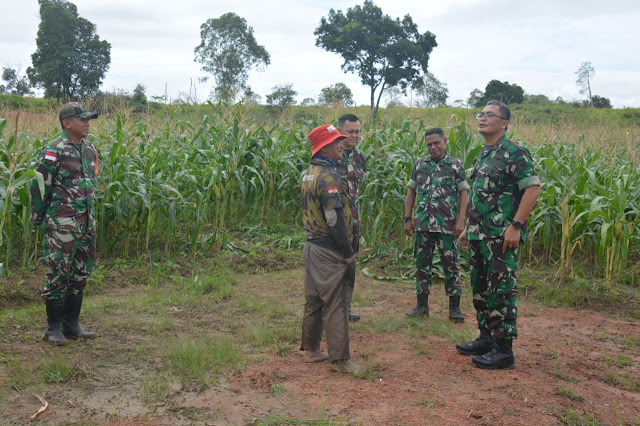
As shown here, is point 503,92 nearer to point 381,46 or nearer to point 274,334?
point 381,46

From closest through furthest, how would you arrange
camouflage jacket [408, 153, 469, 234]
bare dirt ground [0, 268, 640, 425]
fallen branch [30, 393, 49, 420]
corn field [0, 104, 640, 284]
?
1. fallen branch [30, 393, 49, 420]
2. bare dirt ground [0, 268, 640, 425]
3. camouflage jacket [408, 153, 469, 234]
4. corn field [0, 104, 640, 284]

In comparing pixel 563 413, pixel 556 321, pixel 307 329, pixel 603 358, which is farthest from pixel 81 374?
pixel 556 321

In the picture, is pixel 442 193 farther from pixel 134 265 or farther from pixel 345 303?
pixel 134 265

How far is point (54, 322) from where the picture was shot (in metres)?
4.27

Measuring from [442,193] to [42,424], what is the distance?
12.5ft

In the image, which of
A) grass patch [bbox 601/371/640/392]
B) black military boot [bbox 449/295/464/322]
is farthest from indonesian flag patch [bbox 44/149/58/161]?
grass patch [bbox 601/371/640/392]

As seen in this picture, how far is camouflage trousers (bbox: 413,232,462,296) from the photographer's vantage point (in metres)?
5.18

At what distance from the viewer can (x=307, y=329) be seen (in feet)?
13.2

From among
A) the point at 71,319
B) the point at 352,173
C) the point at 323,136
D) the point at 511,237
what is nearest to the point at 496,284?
the point at 511,237

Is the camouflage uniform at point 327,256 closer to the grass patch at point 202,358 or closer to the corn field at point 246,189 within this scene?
the grass patch at point 202,358

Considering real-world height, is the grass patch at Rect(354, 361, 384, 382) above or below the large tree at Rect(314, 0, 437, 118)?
below

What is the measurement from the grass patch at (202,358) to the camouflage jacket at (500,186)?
2.13 metres

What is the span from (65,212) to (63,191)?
0.57 feet

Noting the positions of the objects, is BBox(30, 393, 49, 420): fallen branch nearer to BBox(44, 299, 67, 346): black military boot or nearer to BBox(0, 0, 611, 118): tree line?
BBox(44, 299, 67, 346): black military boot
